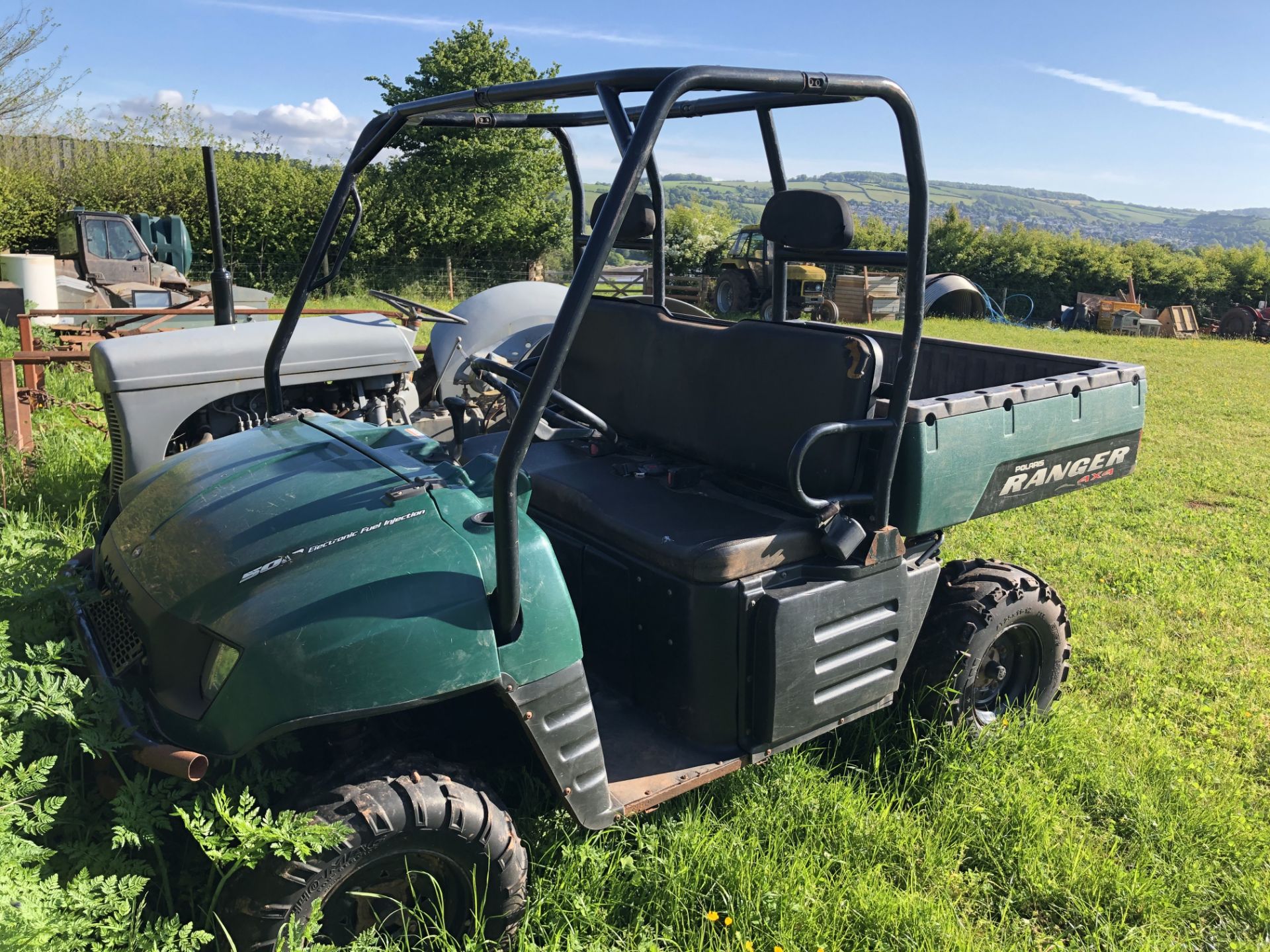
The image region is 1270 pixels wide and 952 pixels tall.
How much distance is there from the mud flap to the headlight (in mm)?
553

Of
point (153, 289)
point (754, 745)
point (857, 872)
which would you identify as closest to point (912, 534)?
point (754, 745)

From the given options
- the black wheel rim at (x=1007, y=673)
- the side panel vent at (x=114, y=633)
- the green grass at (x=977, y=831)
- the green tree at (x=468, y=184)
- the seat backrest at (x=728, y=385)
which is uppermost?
the green tree at (x=468, y=184)

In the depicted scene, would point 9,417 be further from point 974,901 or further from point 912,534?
point 974,901

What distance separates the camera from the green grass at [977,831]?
240 centimetres

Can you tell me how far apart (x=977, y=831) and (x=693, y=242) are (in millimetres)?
24068

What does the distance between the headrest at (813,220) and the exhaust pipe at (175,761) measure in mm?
1970

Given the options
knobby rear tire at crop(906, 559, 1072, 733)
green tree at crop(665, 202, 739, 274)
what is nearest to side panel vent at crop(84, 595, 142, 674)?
knobby rear tire at crop(906, 559, 1072, 733)

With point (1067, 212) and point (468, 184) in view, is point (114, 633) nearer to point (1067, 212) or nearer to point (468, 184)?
point (468, 184)

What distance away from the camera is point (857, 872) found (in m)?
2.57

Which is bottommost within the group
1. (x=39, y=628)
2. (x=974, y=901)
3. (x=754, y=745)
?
(x=974, y=901)

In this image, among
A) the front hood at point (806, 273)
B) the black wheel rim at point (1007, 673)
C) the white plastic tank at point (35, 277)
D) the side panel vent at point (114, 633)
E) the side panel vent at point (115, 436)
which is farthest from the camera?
the front hood at point (806, 273)

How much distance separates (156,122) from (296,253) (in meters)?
5.67

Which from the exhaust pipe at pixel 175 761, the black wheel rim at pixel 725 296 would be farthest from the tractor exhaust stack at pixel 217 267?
the black wheel rim at pixel 725 296

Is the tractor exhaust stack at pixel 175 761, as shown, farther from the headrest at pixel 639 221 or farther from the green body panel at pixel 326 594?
the headrest at pixel 639 221
